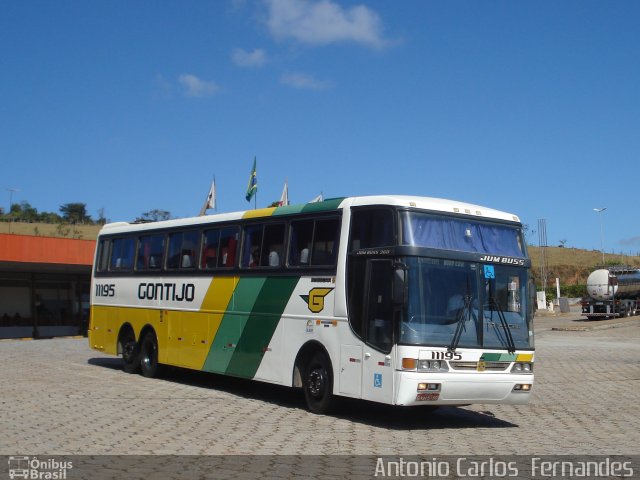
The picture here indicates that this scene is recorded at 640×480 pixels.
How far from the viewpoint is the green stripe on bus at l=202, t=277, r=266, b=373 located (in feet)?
51.5

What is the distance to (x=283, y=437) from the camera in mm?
11031

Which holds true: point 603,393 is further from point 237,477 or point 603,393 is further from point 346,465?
point 237,477

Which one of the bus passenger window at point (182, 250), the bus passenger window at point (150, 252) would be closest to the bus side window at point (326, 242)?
the bus passenger window at point (182, 250)

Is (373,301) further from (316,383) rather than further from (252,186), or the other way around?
(252,186)

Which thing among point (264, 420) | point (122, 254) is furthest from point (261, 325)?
point (122, 254)

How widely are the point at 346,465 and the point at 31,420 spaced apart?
5422 millimetres

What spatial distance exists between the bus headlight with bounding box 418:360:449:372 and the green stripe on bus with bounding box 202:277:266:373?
4.47 m

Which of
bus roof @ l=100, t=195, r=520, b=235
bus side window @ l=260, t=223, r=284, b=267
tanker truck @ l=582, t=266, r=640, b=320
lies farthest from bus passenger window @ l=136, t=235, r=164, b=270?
tanker truck @ l=582, t=266, r=640, b=320

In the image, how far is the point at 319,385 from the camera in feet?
44.2

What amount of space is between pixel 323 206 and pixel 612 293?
37.8 metres

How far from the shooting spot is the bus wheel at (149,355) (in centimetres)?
1922

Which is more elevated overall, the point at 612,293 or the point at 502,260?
the point at 612,293

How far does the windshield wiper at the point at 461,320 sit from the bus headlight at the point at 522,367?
1.13 meters

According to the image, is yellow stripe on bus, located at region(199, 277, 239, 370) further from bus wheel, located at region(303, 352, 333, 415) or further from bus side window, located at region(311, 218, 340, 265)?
bus wheel, located at region(303, 352, 333, 415)
